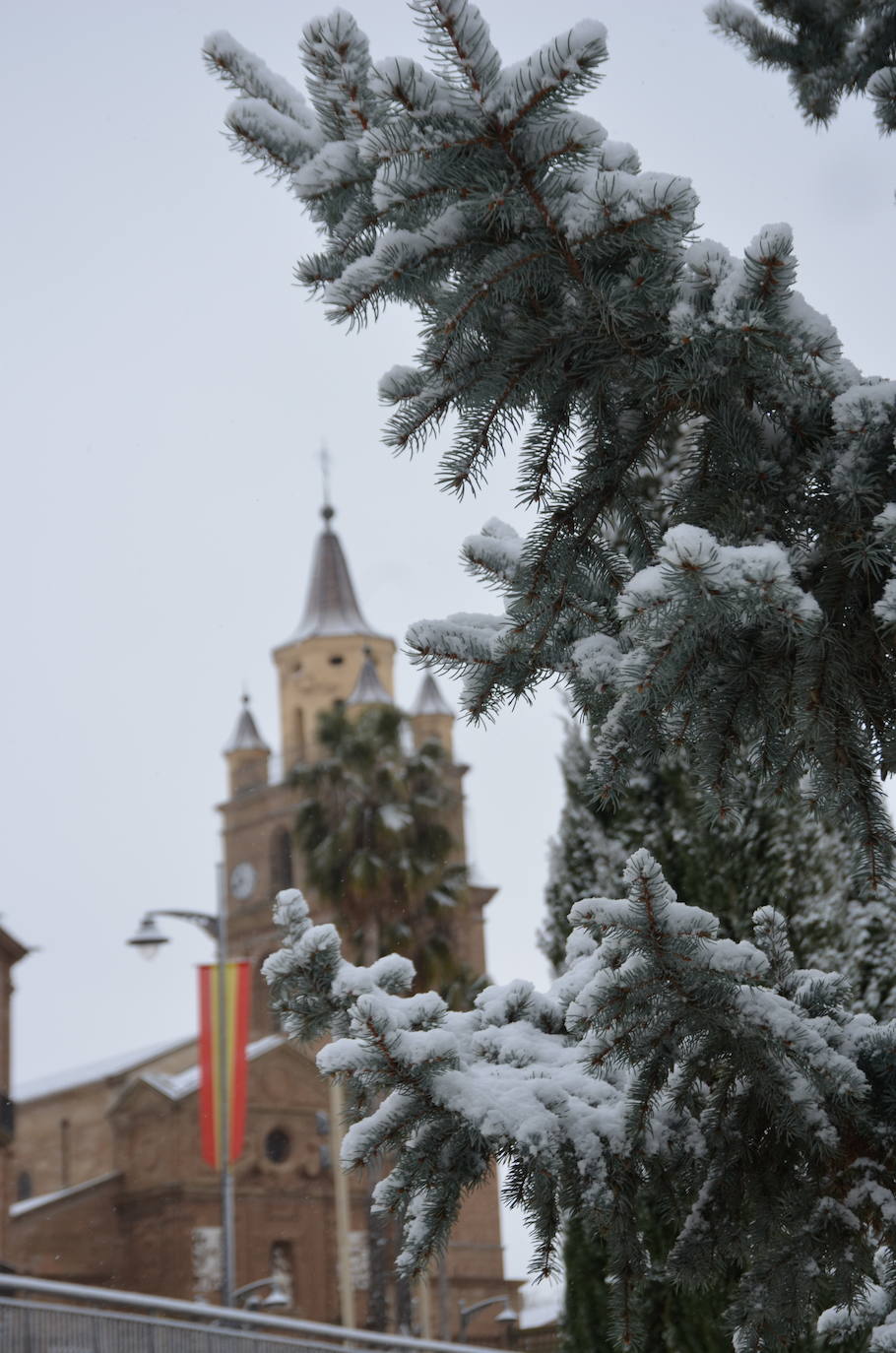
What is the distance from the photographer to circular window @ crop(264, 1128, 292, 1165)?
4600cm

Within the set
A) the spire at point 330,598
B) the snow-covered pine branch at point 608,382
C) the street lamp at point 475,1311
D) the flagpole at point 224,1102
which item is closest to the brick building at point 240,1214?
the street lamp at point 475,1311

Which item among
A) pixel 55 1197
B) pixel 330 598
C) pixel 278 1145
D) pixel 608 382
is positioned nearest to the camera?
pixel 608 382

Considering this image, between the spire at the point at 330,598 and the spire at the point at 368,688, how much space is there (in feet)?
14.9

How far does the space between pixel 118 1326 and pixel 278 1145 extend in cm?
3572

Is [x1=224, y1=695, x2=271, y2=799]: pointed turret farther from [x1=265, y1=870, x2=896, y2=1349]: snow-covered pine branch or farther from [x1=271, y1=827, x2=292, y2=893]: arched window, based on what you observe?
[x1=265, y1=870, x2=896, y2=1349]: snow-covered pine branch

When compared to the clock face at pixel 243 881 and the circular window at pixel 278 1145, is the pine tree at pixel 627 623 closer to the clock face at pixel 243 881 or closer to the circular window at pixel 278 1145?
the circular window at pixel 278 1145

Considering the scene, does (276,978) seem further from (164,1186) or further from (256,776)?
(256,776)

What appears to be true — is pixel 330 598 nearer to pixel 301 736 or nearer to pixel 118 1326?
pixel 301 736

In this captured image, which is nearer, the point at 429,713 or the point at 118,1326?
the point at 118,1326

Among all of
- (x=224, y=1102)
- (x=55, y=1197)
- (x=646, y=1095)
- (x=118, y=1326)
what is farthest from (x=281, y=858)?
(x=646, y=1095)

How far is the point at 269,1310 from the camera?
40750 millimetres

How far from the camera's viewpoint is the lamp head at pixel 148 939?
74.0 feet

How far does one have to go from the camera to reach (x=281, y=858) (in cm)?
6362

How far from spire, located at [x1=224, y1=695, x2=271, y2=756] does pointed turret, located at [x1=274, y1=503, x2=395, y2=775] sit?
1.38m
